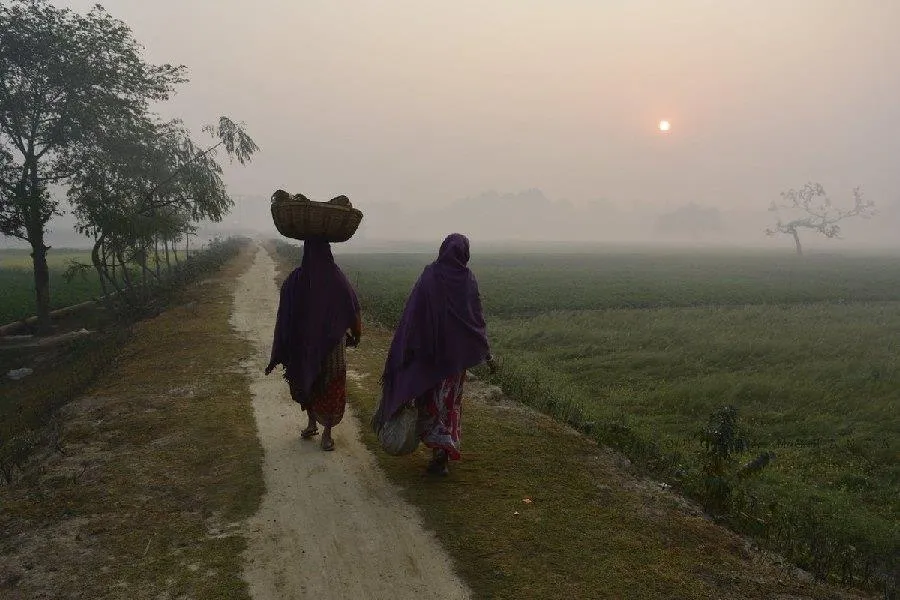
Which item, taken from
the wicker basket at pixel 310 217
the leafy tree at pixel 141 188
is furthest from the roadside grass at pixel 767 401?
the leafy tree at pixel 141 188

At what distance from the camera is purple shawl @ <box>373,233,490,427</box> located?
16.2ft

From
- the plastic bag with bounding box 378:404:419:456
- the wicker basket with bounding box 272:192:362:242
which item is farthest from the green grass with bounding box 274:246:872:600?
the wicker basket with bounding box 272:192:362:242

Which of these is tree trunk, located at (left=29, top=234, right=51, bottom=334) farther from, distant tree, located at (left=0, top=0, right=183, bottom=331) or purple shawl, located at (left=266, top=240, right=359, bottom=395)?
purple shawl, located at (left=266, top=240, right=359, bottom=395)

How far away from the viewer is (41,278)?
17.0 meters

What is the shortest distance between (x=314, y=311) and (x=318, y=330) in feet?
0.67

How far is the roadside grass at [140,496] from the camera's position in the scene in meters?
3.67

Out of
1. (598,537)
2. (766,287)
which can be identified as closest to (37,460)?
(598,537)

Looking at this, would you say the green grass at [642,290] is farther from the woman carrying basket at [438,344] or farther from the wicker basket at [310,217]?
the woman carrying basket at [438,344]

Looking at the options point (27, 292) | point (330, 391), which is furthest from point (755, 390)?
point (27, 292)

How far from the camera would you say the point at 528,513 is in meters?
4.62

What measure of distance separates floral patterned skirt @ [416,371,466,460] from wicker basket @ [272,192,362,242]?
1908mm

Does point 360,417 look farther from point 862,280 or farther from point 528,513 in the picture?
point 862,280

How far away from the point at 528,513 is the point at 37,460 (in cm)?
527

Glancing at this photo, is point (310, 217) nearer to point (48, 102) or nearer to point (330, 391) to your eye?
point (330, 391)
